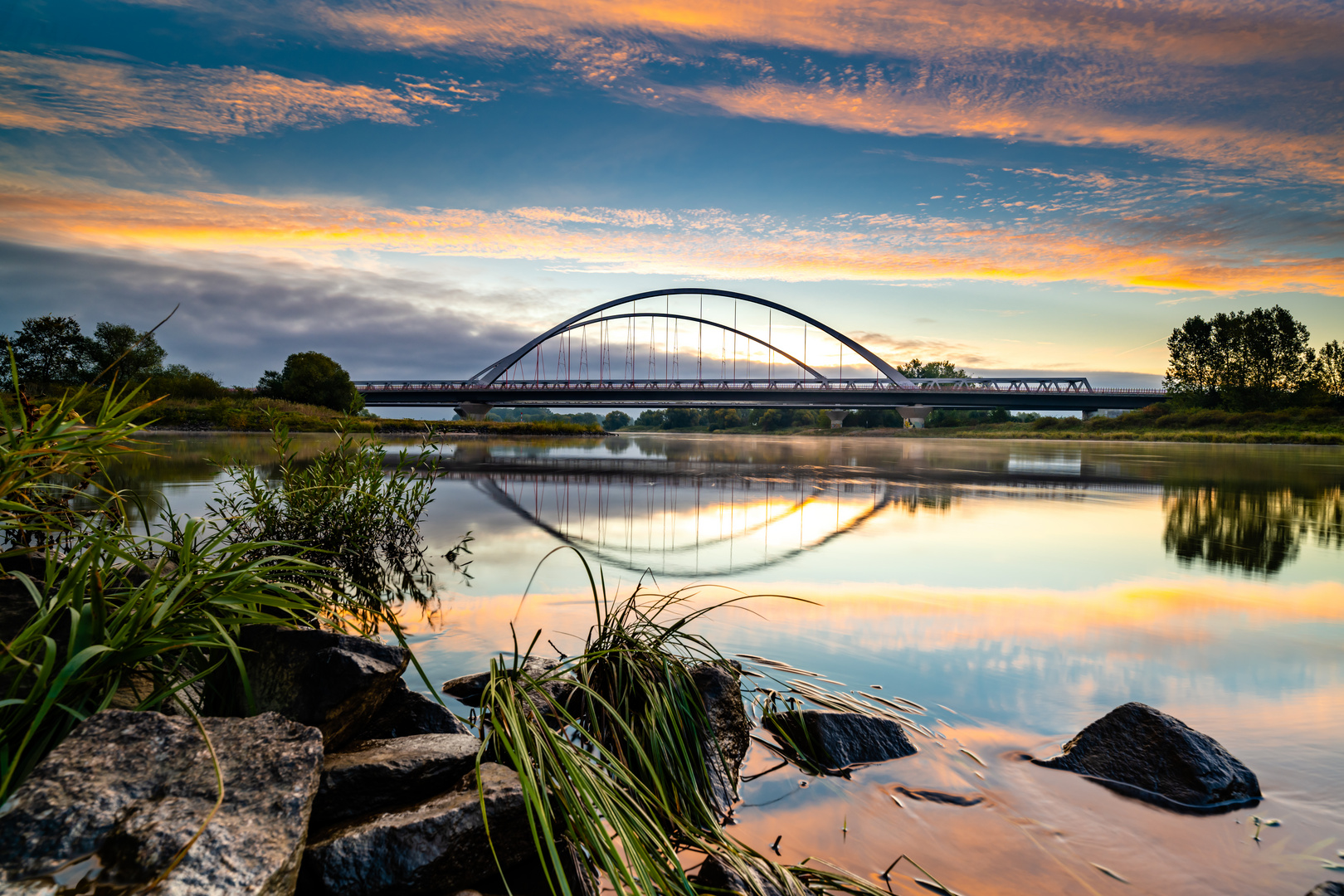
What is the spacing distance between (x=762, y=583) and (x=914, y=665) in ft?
7.87

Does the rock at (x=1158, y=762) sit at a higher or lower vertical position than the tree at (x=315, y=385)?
lower

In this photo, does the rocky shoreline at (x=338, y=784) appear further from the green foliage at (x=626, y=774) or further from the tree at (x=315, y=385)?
the tree at (x=315, y=385)

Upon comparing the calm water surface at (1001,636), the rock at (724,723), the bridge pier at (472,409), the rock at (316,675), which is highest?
the bridge pier at (472,409)

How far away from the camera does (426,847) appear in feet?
6.44

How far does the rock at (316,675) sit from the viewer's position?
2.52 m

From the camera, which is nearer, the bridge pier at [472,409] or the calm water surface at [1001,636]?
the calm water surface at [1001,636]

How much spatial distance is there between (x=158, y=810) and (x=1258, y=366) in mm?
124213

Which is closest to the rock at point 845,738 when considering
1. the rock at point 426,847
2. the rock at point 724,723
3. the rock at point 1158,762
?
the rock at point 724,723

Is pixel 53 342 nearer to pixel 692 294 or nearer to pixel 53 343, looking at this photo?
pixel 53 343

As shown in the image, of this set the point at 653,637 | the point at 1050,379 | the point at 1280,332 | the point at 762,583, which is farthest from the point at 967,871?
the point at 1280,332

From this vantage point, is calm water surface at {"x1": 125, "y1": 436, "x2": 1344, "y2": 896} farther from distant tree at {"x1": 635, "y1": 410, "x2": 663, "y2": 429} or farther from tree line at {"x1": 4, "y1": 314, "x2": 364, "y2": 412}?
distant tree at {"x1": 635, "y1": 410, "x2": 663, "y2": 429}

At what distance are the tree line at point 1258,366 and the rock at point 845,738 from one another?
115 meters

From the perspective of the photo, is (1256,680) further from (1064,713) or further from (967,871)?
(967,871)

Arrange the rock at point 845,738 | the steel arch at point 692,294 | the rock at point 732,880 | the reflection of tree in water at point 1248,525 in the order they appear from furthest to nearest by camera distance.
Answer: the steel arch at point 692,294 → the reflection of tree in water at point 1248,525 → the rock at point 845,738 → the rock at point 732,880
